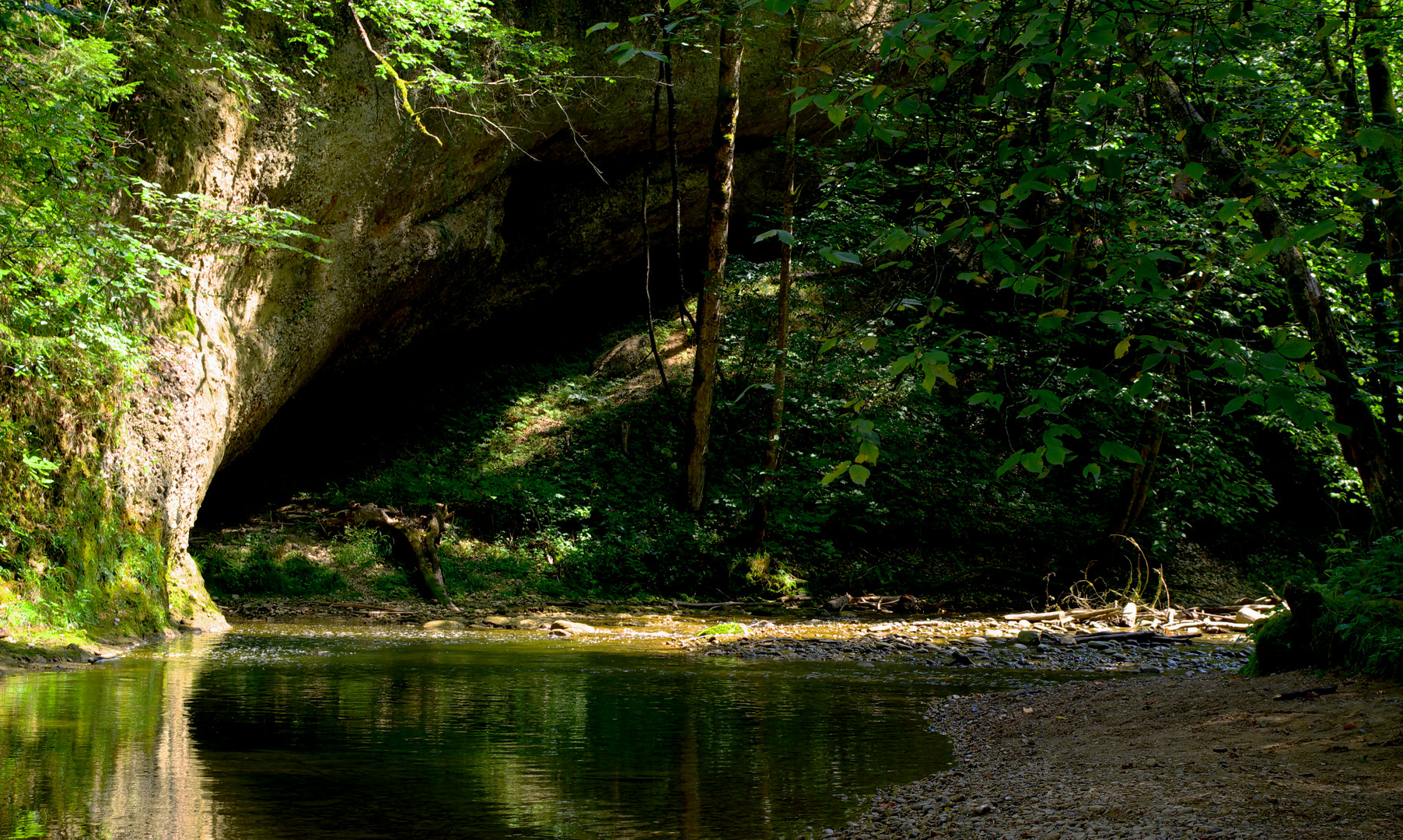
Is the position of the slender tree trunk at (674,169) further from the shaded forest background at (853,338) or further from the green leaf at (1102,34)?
the green leaf at (1102,34)

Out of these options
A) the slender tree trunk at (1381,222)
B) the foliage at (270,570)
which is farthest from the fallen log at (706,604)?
the slender tree trunk at (1381,222)

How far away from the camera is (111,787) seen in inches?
154

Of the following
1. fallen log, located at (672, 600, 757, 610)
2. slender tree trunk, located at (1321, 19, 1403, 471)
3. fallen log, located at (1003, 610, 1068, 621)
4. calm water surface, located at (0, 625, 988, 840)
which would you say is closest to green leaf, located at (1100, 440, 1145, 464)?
calm water surface, located at (0, 625, 988, 840)

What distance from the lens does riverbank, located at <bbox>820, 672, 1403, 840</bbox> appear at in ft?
11.2

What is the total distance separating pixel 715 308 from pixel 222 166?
7.74 meters

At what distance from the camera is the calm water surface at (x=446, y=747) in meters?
3.64

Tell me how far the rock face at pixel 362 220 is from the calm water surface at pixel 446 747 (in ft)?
10.5

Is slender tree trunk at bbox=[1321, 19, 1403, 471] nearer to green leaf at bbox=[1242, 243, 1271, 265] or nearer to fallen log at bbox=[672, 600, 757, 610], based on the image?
green leaf at bbox=[1242, 243, 1271, 265]

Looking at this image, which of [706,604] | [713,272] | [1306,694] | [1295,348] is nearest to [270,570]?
[706,604]

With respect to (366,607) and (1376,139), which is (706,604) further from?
(1376,139)

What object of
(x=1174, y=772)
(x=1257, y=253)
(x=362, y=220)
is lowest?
(x=1174, y=772)

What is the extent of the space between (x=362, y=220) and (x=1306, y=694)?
12800mm

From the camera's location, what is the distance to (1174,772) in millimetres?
4223

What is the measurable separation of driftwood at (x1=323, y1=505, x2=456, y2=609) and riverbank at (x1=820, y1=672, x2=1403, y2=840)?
9.26m
